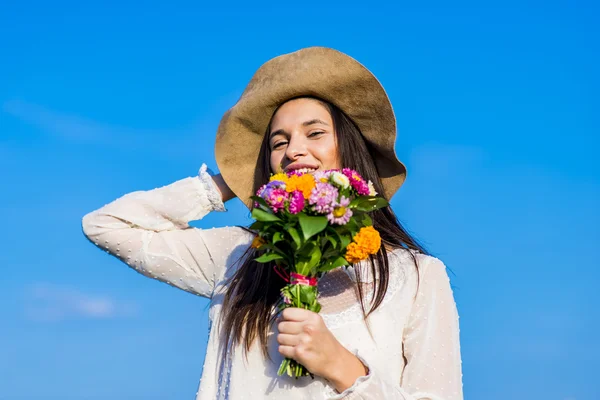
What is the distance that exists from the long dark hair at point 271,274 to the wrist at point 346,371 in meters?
0.38

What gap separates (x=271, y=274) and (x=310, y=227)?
0.80 metres

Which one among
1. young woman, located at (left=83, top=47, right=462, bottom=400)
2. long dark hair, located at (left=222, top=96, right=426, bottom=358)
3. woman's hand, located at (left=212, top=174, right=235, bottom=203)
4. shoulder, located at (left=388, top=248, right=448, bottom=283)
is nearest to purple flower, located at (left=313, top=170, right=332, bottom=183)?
young woman, located at (left=83, top=47, right=462, bottom=400)

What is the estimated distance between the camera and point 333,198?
3.17 m

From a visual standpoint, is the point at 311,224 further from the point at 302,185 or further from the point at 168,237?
the point at 168,237

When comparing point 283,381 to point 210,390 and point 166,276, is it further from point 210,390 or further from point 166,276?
point 166,276

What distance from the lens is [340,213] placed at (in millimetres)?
3203

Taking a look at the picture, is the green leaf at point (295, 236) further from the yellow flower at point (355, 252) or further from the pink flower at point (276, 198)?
the yellow flower at point (355, 252)

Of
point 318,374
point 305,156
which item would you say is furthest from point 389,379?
point 305,156

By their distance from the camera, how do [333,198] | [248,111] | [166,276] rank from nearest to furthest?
1. [333,198]
2. [166,276]
3. [248,111]

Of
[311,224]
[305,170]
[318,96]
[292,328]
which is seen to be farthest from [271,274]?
[318,96]

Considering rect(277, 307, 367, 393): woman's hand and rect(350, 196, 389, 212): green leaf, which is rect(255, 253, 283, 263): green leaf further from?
rect(350, 196, 389, 212): green leaf

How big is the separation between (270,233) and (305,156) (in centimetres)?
73

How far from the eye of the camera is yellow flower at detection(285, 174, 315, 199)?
10.5 feet

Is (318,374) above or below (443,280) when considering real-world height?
below
